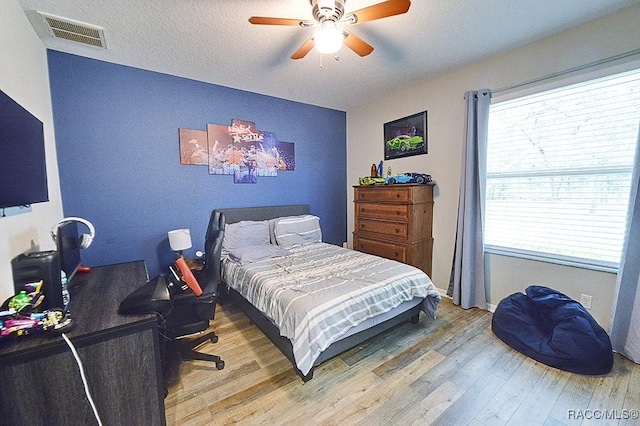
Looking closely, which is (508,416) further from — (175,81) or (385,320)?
(175,81)

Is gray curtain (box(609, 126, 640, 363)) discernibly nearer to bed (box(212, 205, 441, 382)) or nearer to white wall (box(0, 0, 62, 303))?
bed (box(212, 205, 441, 382))

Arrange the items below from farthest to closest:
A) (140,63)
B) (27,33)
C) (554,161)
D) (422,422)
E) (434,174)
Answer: (434,174) < (140,63) < (554,161) < (27,33) < (422,422)

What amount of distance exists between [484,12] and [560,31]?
843 millimetres

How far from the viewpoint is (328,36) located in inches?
64.6

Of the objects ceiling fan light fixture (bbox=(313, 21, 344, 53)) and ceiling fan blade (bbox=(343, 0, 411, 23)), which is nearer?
ceiling fan blade (bbox=(343, 0, 411, 23))

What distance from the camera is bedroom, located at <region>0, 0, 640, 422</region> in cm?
189

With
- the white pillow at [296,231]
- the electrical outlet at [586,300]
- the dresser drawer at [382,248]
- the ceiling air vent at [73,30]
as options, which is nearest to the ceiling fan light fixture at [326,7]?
the ceiling air vent at [73,30]

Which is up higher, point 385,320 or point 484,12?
point 484,12

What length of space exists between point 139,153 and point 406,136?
3.19 m

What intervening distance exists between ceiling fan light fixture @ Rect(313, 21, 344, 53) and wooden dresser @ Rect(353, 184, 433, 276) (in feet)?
5.72

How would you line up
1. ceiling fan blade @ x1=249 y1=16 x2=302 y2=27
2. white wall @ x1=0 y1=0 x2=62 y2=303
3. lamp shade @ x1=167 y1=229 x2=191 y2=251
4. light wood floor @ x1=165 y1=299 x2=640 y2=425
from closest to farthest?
white wall @ x1=0 y1=0 x2=62 y2=303 → light wood floor @ x1=165 y1=299 x2=640 y2=425 → ceiling fan blade @ x1=249 y1=16 x2=302 y2=27 → lamp shade @ x1=167 y1=229 x2=191 y2=251

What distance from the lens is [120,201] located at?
8.63ft

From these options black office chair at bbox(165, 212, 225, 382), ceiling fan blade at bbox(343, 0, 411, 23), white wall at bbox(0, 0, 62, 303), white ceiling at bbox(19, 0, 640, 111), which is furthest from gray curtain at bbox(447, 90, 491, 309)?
white wall at bbox(0, 0, 62, 303)

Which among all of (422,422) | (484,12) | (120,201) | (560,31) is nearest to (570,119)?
(560,31)
